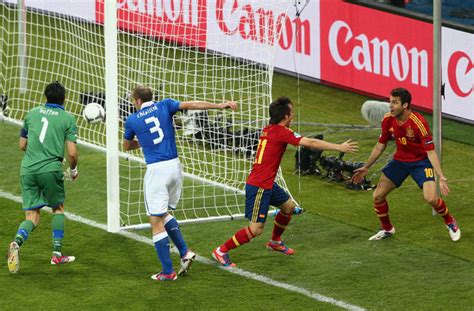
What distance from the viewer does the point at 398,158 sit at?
14078 mm

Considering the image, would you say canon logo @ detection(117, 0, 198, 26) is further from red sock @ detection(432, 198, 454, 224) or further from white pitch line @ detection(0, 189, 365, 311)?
red sock @ detection(432, 198, 454, 224)

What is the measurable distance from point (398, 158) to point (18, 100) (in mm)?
8054

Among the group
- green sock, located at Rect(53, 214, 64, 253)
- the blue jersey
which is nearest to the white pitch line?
green sock, located at Rect(53, 214, 64, 253)

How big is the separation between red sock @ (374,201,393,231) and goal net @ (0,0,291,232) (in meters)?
1.78

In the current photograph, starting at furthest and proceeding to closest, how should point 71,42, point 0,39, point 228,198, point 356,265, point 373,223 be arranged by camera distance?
1. point 0,39
2. point 71,42
3. point 228,198
4. point 373,223
5. point 356,265

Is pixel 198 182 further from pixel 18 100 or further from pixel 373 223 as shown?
pixel 18 100

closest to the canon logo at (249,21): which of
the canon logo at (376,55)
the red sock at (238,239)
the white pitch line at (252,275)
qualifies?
the canon logo at (376,55)

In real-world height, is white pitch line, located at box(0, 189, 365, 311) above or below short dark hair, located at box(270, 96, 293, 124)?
below

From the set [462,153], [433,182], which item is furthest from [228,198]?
[462,153]

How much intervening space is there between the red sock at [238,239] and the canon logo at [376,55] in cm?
695

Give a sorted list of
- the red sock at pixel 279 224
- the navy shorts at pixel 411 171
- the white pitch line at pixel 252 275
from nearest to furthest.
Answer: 1. the white pitch line at pixel 252 275
2. the red sock at pixel 279 224
3. the navy shorts at pixel 411 171

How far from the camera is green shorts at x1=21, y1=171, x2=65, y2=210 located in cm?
1295

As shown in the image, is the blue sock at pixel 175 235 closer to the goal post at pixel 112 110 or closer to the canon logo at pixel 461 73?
the goal post at pixel 112 110

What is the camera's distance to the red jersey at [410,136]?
1374 centimetres
